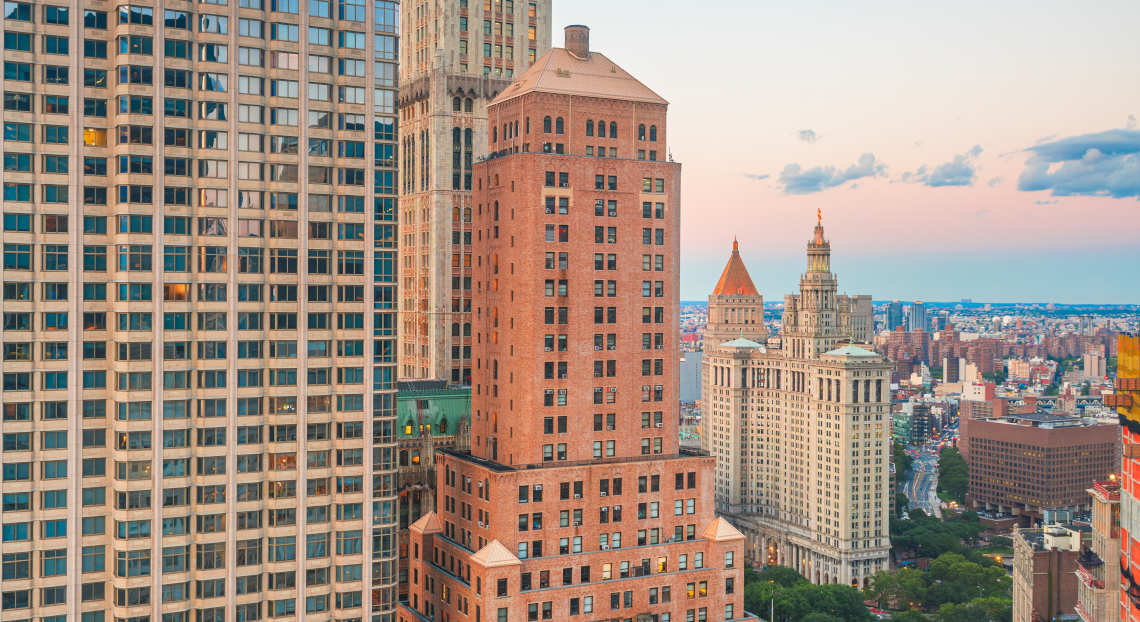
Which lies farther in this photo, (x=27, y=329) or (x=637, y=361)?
(x=637, y=361)

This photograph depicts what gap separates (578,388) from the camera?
136 meters

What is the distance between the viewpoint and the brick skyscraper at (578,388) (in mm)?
131625

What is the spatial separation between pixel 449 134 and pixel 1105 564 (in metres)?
111

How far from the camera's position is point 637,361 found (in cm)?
13975

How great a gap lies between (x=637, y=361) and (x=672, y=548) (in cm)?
2369

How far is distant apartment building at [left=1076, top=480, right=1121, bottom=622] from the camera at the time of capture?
364 feet

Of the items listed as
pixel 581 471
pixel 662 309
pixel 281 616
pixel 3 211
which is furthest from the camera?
pixel 662 309

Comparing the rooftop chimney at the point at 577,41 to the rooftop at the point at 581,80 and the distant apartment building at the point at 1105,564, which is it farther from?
the distant apartment building at the point at 1105,564

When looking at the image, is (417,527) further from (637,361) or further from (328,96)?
(328,96)

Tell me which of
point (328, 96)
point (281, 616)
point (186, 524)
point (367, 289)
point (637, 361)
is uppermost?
point (328, 96)

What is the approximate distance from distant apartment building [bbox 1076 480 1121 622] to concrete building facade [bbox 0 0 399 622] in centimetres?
7462

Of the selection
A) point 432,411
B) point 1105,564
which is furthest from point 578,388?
point 1105,564

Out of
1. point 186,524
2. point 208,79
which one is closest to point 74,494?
point 186,524

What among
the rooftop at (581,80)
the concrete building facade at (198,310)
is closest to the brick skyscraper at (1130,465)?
the rooftop at (581,80)
